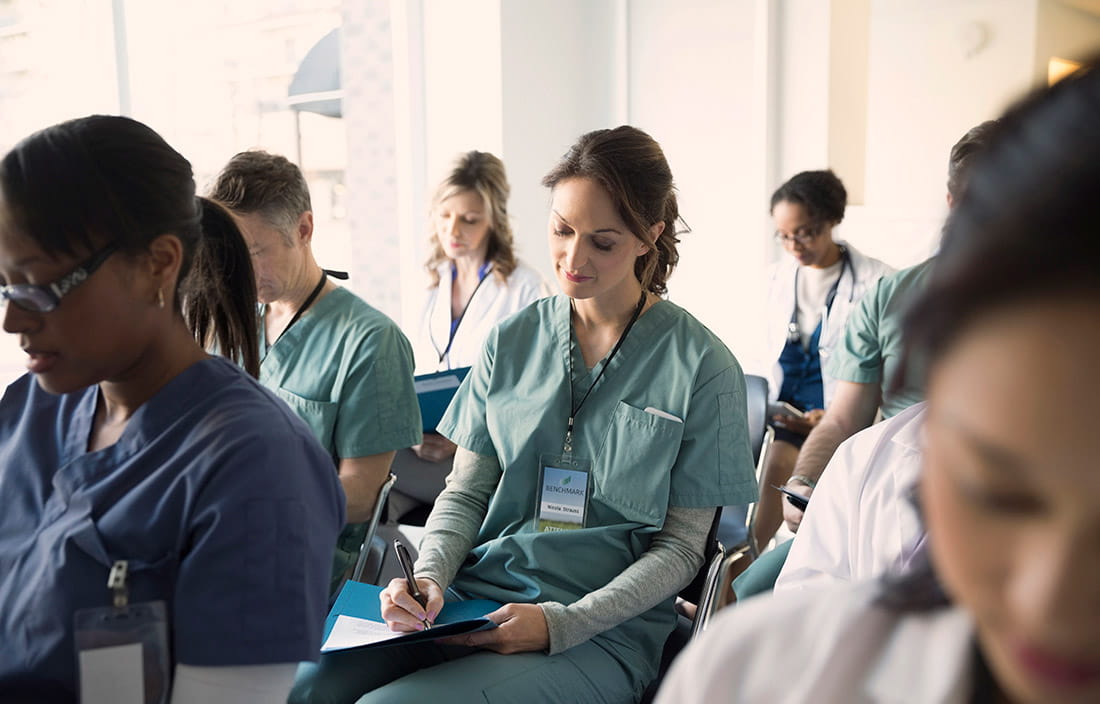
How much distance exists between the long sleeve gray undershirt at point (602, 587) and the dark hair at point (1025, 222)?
1202 millimetres

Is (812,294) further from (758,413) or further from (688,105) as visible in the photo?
(688,105)

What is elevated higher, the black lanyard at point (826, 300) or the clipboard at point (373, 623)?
the black lanyard at point (826, 300)

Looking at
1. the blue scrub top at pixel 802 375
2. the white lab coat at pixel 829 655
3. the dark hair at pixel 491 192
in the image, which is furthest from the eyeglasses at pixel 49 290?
the blue scrub top at pixel 802 375

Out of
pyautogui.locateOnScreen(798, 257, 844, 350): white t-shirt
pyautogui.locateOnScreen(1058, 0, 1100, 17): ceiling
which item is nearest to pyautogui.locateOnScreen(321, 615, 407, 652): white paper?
pyautogui.locateOnScreen(798, 257, 844, 350): white t-shirt

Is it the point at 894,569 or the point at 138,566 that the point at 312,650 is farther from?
the point at 894,569

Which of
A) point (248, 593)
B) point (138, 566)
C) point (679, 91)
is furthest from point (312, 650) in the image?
point (679, 91)

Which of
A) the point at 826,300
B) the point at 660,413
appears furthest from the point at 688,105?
the point at 660,413

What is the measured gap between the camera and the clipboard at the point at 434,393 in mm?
2559

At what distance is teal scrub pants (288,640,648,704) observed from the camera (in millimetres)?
1462

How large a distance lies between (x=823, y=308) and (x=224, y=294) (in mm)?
2604

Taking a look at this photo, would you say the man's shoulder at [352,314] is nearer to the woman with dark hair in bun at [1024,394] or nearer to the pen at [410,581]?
the pen at [410,581]

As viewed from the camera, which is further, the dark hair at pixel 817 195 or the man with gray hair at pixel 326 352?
the dark hair at pixel 817 195

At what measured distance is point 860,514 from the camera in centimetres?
123

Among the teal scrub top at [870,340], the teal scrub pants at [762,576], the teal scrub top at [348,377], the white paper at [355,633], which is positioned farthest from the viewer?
the teal scrub top at [870,340]
